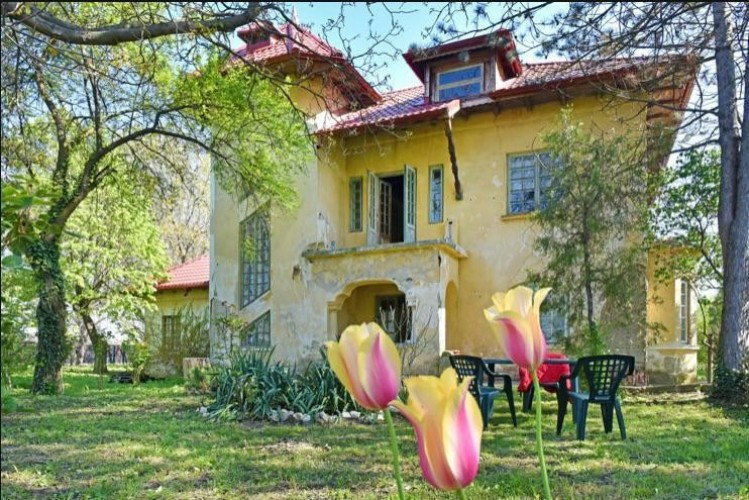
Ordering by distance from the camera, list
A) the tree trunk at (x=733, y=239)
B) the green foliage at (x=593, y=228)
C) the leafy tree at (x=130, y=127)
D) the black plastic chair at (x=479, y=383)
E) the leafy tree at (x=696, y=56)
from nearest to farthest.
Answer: the leafy tree at (x=696, y=56)
the black plastic chair at (x=479, y=383)
the leafy tree at (x=130, y=127)
the tree trunk at (x=733, y=239)
the green foliage at (x=593, y=228)

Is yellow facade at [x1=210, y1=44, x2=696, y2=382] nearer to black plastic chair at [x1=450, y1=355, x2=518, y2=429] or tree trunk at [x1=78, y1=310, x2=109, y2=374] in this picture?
tree trunk at [x1=78, y1=310, x2=109, y2=374]

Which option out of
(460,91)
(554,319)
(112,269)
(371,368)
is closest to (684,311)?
(554,319)

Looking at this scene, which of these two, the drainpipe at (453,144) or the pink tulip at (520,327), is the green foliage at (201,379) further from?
the pink tulip at (520,327)

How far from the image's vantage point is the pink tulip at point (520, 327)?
129cm

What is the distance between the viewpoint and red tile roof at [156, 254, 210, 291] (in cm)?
1767

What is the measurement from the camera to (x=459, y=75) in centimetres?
1359

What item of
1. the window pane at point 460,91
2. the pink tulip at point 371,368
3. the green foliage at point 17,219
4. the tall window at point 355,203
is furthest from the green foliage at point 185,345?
the pink tulip at point 371,368

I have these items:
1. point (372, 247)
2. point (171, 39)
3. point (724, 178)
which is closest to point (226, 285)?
point (372, 247)

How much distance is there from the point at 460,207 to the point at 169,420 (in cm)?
818

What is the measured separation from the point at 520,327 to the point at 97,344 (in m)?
15.1

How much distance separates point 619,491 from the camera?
4.04 metres

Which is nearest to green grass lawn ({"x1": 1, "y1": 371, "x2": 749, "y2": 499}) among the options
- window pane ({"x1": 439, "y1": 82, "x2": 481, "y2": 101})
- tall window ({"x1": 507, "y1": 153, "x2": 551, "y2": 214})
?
tall window ({"x1": 507, "y1": 153, "x2": 551, "y2": 214})

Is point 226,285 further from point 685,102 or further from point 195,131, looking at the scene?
point 685,102

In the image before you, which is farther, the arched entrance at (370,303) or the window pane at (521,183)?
the arched entrance at (370,303)
